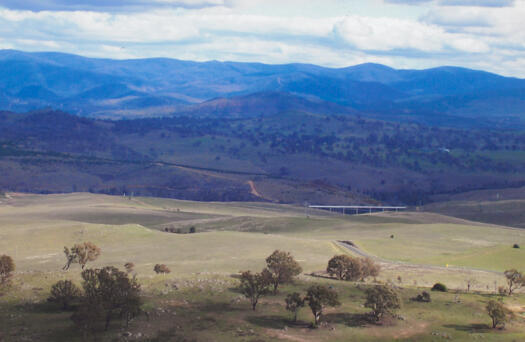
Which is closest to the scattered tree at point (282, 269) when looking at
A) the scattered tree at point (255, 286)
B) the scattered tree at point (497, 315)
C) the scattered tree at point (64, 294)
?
the scattered tree at point (255, 286)

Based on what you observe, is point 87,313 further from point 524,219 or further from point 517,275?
point 524,219

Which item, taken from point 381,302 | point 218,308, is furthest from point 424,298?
point 218,308

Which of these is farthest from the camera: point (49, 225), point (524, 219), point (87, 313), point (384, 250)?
point (524, 219)

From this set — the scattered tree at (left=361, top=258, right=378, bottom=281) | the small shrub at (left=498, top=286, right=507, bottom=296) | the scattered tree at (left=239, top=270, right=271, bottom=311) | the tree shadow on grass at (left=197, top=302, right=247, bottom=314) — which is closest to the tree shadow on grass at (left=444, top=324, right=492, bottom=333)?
the small shrub at (left=498, top=286, right=507, bottom=296)

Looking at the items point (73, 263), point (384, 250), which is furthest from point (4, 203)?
point (384, 250)

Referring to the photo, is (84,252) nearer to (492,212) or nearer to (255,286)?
(255,286)

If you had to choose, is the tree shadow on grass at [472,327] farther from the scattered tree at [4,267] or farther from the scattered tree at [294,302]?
the scattered tree at [4,267]
